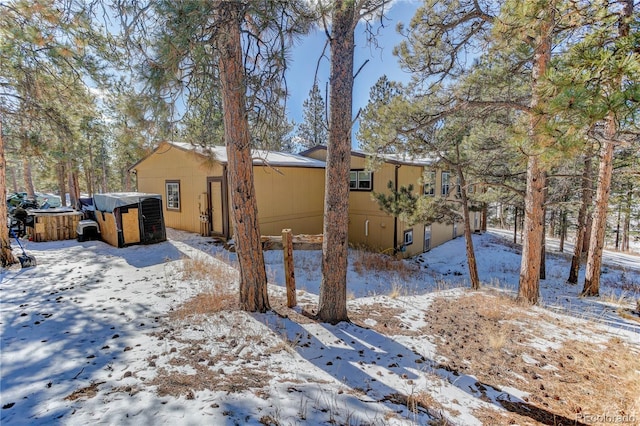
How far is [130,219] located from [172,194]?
3.33m

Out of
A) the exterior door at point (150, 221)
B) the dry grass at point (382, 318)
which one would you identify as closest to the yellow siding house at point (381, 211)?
the dry grass at point (382, 318)

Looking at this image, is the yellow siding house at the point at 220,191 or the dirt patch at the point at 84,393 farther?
the yellow siding house at the point at 220,191

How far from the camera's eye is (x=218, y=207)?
1008 centimetres

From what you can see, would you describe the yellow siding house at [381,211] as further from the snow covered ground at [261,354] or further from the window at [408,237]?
the snow covered ground at [261,354]

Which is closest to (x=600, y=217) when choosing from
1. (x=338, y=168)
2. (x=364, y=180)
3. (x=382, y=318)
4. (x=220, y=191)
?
(x=382, y=318)

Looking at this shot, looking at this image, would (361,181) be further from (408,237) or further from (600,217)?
(600,217)

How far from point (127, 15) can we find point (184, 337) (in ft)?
12.2

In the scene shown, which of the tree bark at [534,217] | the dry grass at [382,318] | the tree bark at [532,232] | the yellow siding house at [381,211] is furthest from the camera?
the yellow siding house at [381,211]

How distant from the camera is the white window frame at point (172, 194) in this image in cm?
1147

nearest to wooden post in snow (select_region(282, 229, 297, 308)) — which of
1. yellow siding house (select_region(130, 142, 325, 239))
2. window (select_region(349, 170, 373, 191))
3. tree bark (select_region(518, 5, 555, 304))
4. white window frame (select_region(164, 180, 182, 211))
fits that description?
tree bark (select_region(518, 5, 555, 304))

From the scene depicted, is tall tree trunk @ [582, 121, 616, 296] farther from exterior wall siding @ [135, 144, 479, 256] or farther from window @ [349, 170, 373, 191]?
window @ [349, 170, 373, 191]

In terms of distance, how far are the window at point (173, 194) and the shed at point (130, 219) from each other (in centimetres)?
254

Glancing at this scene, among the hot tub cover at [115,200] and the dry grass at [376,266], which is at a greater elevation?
the hot tub cover at [115,200]

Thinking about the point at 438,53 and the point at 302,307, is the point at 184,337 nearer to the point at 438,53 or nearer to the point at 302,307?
the point at 302,307
